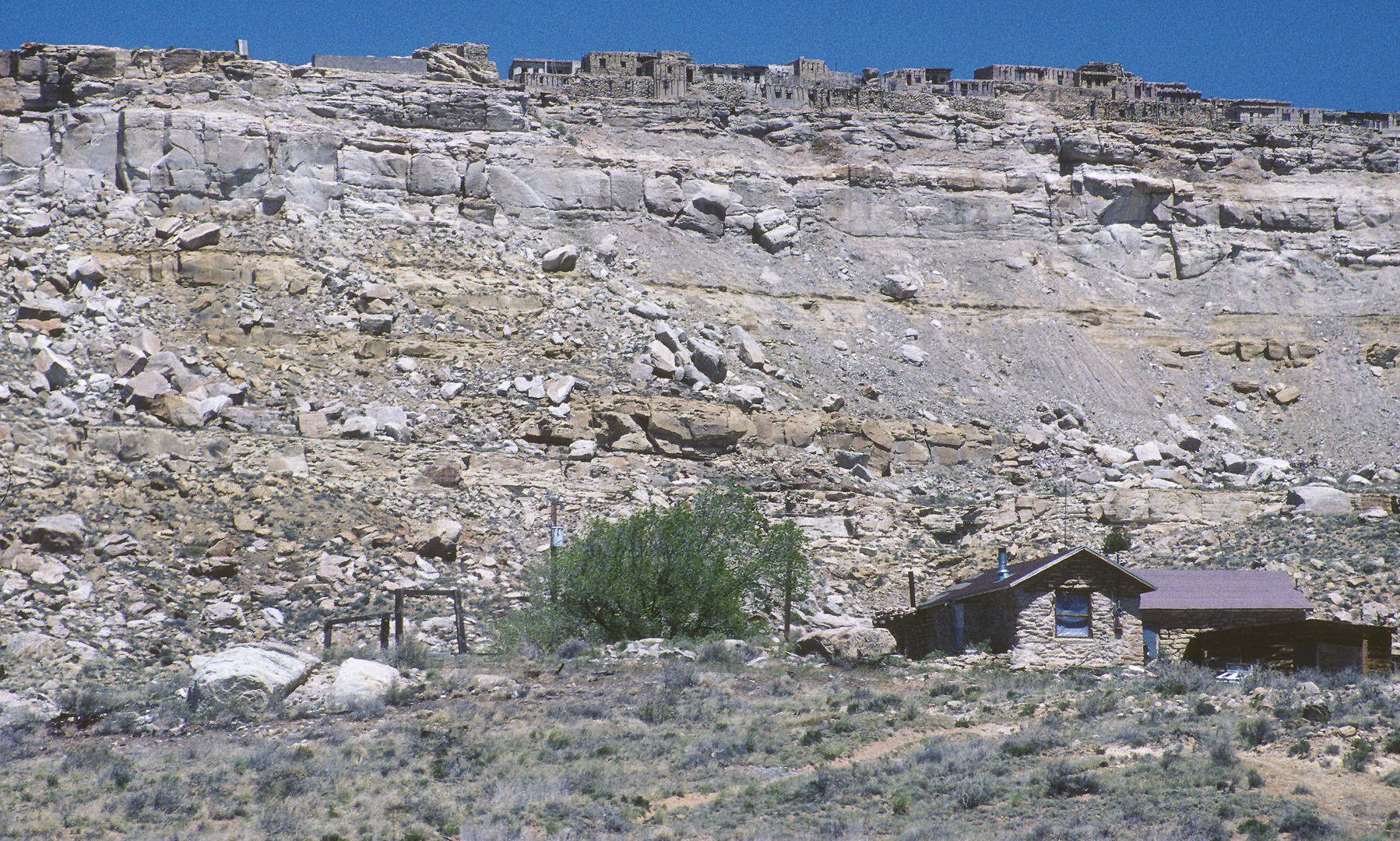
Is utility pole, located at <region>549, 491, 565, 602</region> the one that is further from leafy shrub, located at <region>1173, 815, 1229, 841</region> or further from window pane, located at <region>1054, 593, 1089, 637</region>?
leafy shrub, located at <region>1173, 815, 1229, 841</region>

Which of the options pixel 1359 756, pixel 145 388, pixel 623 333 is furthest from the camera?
pixel 623 333

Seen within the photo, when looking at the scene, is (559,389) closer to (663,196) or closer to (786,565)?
(786,565)

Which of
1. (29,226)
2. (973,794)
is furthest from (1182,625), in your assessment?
(29,226)

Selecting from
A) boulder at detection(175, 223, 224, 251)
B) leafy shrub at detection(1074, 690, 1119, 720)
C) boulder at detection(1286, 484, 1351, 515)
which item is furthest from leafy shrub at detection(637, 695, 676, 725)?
boulder at detection(175, 223, 224, 251)

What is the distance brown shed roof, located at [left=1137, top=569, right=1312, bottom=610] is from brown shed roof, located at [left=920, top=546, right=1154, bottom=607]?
1.04m

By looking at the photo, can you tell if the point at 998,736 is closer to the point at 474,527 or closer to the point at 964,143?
the point at 474,527

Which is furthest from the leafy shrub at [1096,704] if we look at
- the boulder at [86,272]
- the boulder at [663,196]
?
the boulder at [663,196]

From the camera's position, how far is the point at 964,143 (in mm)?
51781

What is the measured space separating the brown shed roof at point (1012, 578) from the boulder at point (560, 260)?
19.3 meters

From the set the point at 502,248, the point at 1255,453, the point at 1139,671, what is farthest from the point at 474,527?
the point at 1255,453

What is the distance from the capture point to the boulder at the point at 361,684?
62.1 feet

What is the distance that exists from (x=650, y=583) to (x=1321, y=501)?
20.2 meters

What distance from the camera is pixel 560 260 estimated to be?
41594 mm

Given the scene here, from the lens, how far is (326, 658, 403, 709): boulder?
62.1 ft
